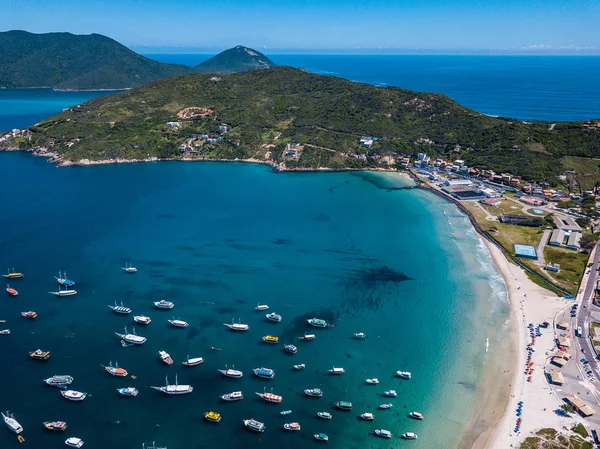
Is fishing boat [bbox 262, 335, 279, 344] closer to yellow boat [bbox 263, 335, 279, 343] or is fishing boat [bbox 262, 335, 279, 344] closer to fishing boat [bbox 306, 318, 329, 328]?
yellow boat [bbox 263, 335, 279, 343]

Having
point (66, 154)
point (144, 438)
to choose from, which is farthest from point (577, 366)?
point (66, 154)

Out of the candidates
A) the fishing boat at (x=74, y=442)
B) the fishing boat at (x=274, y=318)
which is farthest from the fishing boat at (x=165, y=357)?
the fishing boat at (x=274, y=318)

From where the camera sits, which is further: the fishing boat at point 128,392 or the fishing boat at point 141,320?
the fishing boat at point 141,320

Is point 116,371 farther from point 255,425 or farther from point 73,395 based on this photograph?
point 255,425

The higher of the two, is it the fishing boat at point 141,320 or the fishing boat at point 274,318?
the fishing boat at point 274,318

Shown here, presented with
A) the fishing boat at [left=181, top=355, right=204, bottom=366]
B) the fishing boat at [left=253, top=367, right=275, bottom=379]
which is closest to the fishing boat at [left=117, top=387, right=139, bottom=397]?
the fishing boat at [left=181, top=355, right=204, bottom=366]

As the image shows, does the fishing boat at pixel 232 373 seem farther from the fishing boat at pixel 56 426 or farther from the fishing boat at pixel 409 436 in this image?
the fishing boat at pixel 409 436

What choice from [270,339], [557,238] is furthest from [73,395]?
[557,238]
